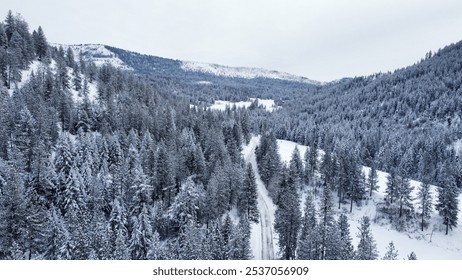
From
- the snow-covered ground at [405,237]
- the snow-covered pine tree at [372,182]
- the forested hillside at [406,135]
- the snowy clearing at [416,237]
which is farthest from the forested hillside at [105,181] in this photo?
the forested hillside at [406,135]

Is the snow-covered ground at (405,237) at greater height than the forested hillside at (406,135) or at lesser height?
lesser

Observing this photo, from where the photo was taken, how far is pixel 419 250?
55531mm

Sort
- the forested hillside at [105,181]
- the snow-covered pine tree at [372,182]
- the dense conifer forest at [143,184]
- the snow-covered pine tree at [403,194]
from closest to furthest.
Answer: the forested hillside at [105,181]
the dense conifer forest at [143,184]
the snow-covered pine tree at [403,194]
the snow-covered pine tree at [372,182]

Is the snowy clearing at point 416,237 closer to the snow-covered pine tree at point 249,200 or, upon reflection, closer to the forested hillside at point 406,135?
the forested hillside at point 406,135

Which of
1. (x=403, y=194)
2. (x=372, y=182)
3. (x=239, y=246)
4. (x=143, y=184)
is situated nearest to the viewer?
(x=239, y=246)

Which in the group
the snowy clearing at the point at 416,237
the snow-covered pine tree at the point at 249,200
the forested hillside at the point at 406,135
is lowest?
the snowy clearing at the point at 416,237

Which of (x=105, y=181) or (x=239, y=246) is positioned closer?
(x=239, y=246)

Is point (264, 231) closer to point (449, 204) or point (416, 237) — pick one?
point (416, 237)

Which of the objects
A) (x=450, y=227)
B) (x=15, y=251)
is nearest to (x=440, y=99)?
(x=450, y=227)

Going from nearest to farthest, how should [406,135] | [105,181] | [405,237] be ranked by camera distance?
1. [105,181]
2. [405,237]
3. [406,135]

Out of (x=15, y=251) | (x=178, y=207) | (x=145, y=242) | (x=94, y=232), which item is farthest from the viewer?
(x=178, y=207)

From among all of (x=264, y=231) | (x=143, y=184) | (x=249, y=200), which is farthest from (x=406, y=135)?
(x=143, y=184)
